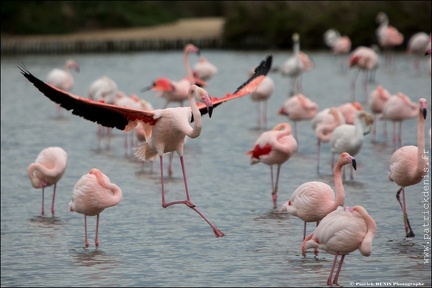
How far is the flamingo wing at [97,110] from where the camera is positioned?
374 inches

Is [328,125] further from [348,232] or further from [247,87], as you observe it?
[348,232]

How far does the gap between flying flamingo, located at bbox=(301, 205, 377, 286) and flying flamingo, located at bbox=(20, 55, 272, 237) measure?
5.01ft

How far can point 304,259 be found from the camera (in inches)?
385

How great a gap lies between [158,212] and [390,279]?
3826 millimetres

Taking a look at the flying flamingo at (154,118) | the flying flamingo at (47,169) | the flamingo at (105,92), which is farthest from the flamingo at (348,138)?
the flamingo at (105,92)

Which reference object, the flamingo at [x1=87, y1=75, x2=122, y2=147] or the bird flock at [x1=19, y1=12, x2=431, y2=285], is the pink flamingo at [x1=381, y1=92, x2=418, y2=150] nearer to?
the bird flock at [x1=19, y1=12, x2=431, y2=285]

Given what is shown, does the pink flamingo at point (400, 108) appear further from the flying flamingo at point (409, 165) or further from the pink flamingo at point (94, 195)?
the pink flamingo at point (94, 195)

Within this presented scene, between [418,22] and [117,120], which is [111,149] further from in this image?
[418,22]

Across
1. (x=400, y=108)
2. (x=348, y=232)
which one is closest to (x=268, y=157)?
(x=348, y=232)

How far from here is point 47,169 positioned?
39.4 feet

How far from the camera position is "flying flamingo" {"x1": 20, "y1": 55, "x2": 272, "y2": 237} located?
955 centimetres

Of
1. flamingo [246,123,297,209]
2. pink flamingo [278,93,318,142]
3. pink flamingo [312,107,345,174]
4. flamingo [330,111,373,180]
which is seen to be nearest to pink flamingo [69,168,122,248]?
flamingo [246,123,297,209]

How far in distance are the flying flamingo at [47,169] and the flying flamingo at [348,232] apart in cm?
419

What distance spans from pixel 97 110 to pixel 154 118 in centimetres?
59
